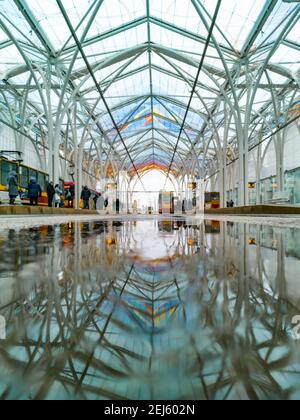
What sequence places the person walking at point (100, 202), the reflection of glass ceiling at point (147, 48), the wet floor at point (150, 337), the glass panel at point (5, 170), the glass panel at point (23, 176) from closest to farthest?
the wet floor at point (150, 337)
the reflection of glass ceiling at point (147, 48)
the glass panel at point (5, 170)
the glass panel at point (23, 176)
the person walking at point (100, 202)

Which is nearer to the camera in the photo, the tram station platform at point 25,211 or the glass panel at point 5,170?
the tram station platform at point 25,211

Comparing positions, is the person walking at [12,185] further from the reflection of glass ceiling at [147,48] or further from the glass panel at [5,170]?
the reflection of glass ceiling at [147,48]

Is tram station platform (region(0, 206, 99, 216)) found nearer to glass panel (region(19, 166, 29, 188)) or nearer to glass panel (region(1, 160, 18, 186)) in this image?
glass panel (region(1, 160, 18, 186))

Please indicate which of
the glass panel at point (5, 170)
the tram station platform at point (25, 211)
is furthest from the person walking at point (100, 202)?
the tram station platform at point (25, 211)

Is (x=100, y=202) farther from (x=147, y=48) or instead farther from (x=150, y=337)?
(x=150, y=337)

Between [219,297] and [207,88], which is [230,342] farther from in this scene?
[207,88]

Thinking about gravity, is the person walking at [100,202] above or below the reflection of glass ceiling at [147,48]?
below

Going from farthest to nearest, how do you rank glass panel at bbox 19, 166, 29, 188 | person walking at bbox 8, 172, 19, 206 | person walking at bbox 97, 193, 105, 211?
person walking at bbox 97, 193, 105, 211, glass panel at bbox 19, 166, 29, 188, person walking at bbox 8, 172, 19, 206

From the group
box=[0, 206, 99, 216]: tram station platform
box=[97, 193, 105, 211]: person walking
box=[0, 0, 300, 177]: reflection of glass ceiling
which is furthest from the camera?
box=[97, 193, 105, 211]: person walking

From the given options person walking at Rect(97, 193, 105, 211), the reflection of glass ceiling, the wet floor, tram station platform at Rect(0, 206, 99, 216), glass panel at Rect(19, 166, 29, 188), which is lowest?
the wet floor

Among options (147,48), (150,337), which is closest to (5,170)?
(147,48)

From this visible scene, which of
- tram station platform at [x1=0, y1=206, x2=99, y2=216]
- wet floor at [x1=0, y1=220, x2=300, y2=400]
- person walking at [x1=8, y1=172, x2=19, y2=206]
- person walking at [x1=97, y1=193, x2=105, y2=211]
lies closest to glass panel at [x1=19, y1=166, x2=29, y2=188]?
tram station platform at [x1=0, y1=206, x2=99, y2=216]

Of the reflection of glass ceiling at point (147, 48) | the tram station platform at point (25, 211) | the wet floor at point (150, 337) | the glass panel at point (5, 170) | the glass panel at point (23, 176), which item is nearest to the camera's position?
the wet floor at point (150, 337)
